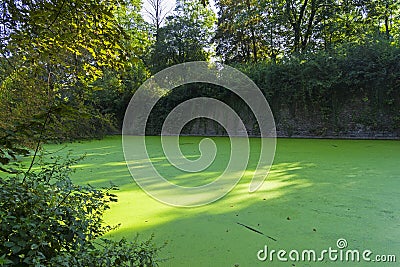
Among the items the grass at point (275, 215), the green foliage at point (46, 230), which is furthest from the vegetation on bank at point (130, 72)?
the grass at point (275, 215)

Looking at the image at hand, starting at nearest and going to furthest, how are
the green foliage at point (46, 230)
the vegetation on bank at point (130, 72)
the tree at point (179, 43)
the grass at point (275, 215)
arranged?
the green foliage at point (46, 230) → the vegetation on bank at point (130, 72) → the grass at point (275, 215) → the tree at point (179, 43)

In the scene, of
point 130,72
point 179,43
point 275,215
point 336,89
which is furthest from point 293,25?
point 275,215

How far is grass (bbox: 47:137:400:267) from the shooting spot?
1479 millimetres

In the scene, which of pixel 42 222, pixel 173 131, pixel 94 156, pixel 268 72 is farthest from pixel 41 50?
pixel 173 131

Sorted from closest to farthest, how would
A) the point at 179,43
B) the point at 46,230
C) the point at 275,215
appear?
the point at 46,230, the point at 275,215, the point at 179,43

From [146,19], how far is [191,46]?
3896 mm

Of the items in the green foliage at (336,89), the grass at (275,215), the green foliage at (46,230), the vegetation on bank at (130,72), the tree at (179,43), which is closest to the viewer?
the green foliage at (46,230)

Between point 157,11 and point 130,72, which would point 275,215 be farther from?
point 157,11

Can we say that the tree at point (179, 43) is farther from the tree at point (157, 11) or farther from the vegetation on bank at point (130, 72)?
the tree at point (157, 11)

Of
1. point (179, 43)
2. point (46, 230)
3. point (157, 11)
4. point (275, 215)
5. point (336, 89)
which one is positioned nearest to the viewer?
point (46, 230)

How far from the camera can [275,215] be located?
1925 millimetres

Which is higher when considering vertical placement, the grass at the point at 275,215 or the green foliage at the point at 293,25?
the green foliage at the point at 293,25

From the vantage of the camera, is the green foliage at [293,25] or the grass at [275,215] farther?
the green foliage at [293,25]

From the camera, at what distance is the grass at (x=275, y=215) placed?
1.48m
